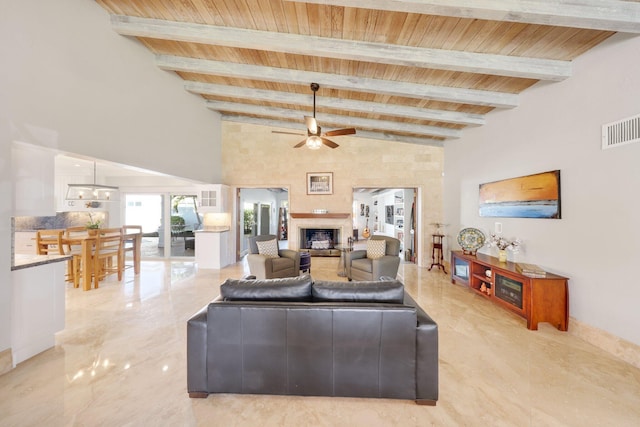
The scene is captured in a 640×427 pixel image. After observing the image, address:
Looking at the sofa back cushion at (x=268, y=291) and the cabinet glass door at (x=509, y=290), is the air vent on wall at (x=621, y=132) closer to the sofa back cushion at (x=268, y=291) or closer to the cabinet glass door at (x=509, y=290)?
the cabinet glass door at (x=509, y=290)

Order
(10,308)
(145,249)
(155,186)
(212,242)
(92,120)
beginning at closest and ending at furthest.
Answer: (10,308) < (92,120) < (212,242) < (155,186) < (145,249)

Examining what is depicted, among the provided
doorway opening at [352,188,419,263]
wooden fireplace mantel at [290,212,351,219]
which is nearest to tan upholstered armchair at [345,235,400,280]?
wooden fireplace mantel at [290,212,351,219]

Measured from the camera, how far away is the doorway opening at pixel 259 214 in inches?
273

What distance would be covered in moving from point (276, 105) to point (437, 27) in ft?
11.3

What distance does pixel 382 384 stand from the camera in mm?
1710

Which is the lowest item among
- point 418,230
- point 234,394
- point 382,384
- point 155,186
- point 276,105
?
point 234,394

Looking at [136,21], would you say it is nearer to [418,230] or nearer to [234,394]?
[234,394]

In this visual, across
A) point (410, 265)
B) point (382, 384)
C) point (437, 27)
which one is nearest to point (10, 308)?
point (382, 384)

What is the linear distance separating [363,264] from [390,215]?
21.4 feet

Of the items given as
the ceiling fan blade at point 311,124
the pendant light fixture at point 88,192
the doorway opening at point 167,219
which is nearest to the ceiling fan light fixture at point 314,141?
the ceiling fan blade at point 311,124

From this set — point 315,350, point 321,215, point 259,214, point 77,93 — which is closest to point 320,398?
point 315,350

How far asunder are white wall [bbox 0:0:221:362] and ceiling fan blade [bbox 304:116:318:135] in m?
2.53

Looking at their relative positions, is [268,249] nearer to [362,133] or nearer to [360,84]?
[360,84]

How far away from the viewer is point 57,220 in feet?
19.6
